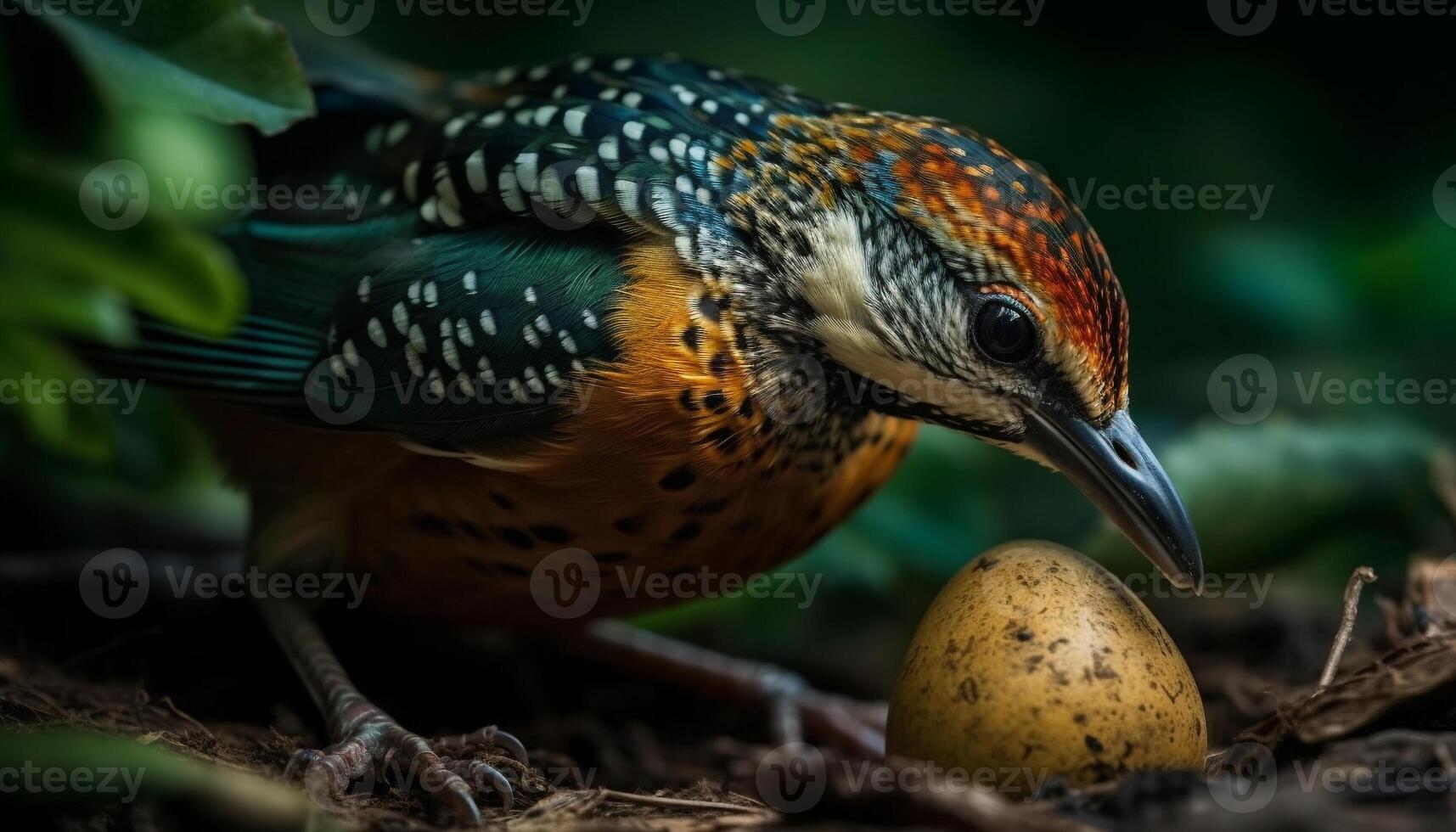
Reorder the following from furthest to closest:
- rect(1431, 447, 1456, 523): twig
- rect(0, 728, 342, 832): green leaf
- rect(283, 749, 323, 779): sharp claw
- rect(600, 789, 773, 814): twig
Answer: rect(1431, 447, 1456, 523): twig
rect(283, 749, 323, 779): sharp claw
rect(600, 789, 773, 814): twig
rect(0, 728, 342, 832): green leaf

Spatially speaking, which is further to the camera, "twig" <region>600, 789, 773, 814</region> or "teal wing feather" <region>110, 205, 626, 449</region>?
"teal wing feather" <region>110, 205, 626, 449</region>

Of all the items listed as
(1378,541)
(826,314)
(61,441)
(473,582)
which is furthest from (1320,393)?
(61,441)

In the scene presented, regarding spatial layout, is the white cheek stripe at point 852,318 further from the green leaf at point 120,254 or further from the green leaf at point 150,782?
the green leaf at point 150,782

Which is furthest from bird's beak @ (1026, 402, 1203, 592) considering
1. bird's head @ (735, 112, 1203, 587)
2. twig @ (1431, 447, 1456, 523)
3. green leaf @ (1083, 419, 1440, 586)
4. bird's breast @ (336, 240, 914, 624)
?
twig @ (1431, 447, 1456, 523)

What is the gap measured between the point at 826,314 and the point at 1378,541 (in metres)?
1.97

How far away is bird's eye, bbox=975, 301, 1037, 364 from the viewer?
2498 millimetres

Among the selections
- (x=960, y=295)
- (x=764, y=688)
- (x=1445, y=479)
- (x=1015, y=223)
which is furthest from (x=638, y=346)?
(x=1445, y=479)

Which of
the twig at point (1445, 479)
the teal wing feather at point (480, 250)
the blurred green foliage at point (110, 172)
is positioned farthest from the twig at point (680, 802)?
the twig at point (1445, 479)

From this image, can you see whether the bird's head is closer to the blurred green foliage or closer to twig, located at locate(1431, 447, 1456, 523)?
the blurred green foliage

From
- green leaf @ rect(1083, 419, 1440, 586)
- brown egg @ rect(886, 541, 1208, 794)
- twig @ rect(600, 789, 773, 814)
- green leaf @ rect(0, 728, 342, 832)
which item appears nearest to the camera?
green leaf @ rect(0, 728, 342, 832)

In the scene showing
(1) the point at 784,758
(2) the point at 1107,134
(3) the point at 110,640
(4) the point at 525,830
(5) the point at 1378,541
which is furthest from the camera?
(2) the point at 1107,134

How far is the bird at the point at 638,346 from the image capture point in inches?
100

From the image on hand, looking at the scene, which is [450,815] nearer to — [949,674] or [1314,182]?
[949,674]

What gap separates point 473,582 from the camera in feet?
10.0
